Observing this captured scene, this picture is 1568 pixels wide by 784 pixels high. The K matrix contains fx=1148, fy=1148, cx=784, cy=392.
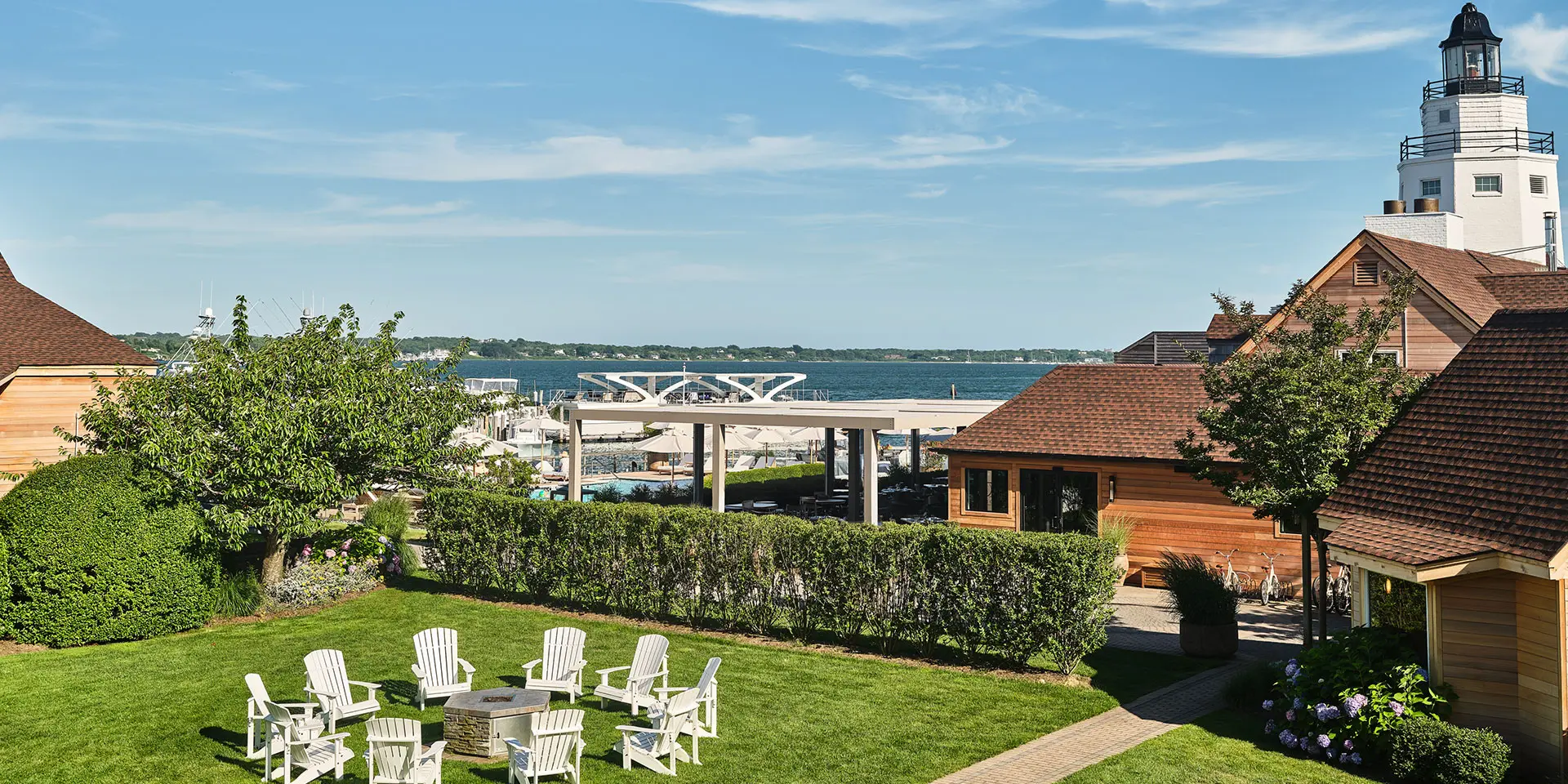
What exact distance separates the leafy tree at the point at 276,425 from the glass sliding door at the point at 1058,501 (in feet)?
38.3

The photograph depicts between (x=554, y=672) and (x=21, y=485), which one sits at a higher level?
(x=21, y=485)

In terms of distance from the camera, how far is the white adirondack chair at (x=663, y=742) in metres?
11.6

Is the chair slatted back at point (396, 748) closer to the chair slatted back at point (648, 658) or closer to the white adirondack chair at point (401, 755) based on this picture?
the white adirondack chair at point (401, 755)

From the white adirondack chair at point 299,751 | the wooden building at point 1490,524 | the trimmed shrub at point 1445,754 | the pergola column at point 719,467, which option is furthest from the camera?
the pergola column at point 719,467

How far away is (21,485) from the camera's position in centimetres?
1731

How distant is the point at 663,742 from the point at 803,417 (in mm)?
12546

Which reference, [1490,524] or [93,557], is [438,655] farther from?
[1490,524]

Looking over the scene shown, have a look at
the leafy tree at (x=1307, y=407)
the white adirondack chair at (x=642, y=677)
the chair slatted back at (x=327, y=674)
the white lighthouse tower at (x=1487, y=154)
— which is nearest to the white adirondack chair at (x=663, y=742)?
the white adirondack chair at (x=642, y=677)

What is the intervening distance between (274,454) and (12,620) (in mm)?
4264

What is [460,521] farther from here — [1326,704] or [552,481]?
[552,481]

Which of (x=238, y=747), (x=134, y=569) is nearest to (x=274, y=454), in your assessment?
(x=134, y=569)

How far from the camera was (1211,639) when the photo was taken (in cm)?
1645

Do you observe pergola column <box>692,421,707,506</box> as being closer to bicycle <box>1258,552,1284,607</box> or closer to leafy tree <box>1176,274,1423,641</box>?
bicycle <box>1258,552,1284,607</box>

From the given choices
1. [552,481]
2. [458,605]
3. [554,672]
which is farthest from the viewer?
[552,481]
